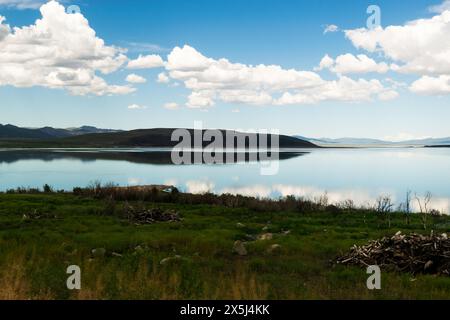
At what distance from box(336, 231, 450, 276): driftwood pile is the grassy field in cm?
78

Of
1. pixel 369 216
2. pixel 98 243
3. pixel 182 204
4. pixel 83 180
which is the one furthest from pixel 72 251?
pixel 83 180

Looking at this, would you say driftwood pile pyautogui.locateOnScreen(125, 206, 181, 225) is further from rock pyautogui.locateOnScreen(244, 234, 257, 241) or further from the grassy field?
rock pyautogui.locateOnScreen(244, 234, 257, 241)

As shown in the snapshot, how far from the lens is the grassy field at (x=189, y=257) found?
12.9m

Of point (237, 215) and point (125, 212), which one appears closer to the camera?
point (125, 212)

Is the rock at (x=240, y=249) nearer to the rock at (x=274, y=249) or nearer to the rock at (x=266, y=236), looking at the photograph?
the rock at (x=274, y=249)

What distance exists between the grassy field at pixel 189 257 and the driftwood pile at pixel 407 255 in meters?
0.78

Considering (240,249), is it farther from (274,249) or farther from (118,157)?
(118,157)

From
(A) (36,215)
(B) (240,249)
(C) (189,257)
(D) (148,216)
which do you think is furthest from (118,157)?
(C) (189,257)

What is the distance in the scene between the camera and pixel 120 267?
51.9 feet

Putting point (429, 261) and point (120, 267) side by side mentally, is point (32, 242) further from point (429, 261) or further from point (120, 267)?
point (429, 261)

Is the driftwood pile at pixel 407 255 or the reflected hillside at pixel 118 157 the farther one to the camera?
the reflected hillside at pixel 118 157

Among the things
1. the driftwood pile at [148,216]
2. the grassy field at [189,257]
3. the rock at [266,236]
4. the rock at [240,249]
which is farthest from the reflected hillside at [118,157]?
the rock at [240,249]

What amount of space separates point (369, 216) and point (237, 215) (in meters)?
9.86
